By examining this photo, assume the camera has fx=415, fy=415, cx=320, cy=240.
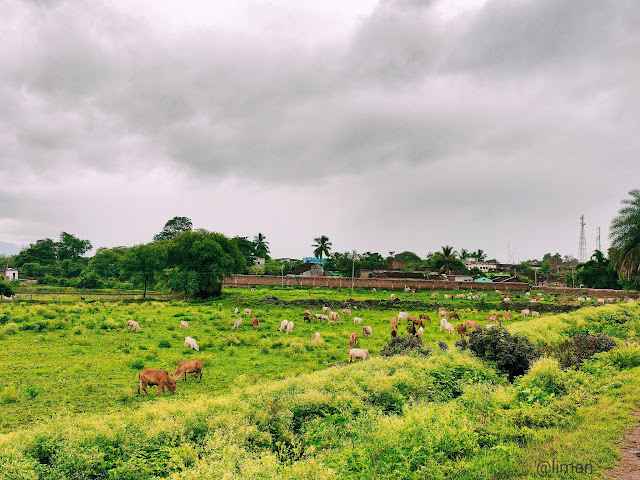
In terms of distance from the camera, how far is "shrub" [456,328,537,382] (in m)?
15.1

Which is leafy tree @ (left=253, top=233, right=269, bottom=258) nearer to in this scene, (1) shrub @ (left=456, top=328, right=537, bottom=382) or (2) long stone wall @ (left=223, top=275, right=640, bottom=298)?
(2) long stone wall @ (left=223, top=275, right=640, bottom=298)

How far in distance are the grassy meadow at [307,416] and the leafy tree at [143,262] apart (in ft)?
121

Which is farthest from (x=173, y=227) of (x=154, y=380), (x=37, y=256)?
(x=154, y=380)

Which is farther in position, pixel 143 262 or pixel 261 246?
pixel 261 246

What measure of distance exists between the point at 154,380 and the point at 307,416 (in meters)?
6.31

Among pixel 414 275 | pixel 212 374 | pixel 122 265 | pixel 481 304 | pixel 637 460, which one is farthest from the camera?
pixel 414 275

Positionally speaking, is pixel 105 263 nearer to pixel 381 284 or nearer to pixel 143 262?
pixel 143 262

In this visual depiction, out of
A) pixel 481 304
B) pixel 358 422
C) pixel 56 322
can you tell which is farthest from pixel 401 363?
pixel 481 304

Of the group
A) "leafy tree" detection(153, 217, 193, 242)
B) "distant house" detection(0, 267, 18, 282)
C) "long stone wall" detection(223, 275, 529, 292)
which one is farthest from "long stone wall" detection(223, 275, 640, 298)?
"distant house" detection(0, 267, 18, 282)

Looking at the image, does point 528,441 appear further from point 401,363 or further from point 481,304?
point 481,304

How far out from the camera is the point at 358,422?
8.68 metres

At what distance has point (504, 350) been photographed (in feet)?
50.6

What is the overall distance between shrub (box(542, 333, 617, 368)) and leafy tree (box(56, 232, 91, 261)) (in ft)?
429

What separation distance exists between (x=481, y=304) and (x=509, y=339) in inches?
1222
